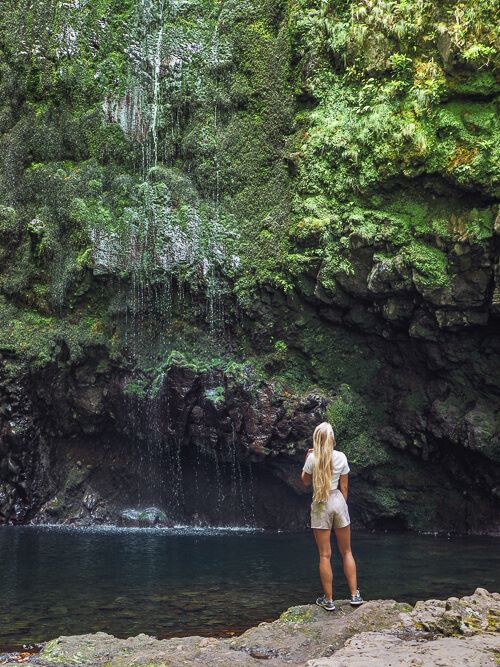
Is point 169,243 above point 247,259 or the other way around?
above

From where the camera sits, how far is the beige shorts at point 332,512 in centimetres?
650

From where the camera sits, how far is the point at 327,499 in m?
6.50

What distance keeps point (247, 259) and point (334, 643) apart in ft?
37.0

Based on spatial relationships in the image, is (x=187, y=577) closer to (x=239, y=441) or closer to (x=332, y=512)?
(x=332, y=512)

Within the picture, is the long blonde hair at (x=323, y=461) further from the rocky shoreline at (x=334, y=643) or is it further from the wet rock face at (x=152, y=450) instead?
the wet rock face at (x=152, y=450)

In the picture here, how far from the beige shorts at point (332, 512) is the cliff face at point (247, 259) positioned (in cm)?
810

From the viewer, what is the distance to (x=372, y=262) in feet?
47.2

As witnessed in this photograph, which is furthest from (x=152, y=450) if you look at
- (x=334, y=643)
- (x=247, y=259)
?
(x=334, y=643)

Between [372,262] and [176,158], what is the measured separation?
6.35 metres

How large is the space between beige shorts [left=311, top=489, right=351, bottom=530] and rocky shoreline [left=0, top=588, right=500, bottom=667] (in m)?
0.79

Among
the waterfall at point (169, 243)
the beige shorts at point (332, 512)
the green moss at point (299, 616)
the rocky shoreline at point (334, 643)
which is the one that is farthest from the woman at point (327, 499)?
the waterfall at point (169, 243)

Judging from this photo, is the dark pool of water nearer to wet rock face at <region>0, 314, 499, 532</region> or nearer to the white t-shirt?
wet rock face at <region>0, 314, 499, 532</region>

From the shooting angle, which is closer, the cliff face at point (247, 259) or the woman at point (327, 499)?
the woman at point (327, 499)

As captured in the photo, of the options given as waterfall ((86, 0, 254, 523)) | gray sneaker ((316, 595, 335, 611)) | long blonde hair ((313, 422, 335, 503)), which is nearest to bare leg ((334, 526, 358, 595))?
gray sneaker ((316, 595, 335, 611))
